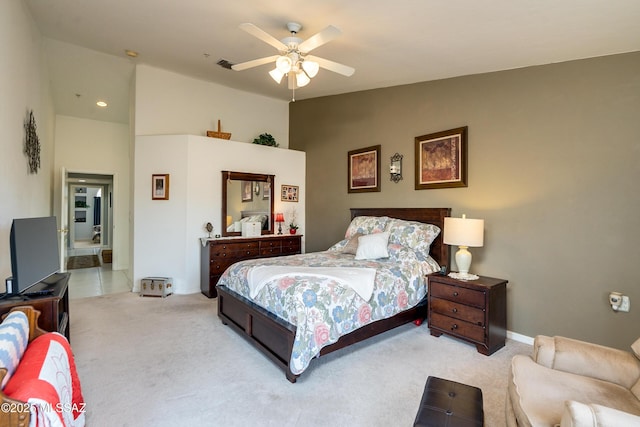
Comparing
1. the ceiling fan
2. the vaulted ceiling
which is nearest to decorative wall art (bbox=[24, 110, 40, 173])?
the vaulted ceiling

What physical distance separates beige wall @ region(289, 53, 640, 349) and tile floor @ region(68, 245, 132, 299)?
491 centimetres

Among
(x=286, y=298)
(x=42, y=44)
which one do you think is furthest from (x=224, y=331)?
(x=42, y=44)

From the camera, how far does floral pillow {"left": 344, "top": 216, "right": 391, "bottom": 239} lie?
4.17m

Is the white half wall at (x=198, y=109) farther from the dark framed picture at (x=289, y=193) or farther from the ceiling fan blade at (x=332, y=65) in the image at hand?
the ceiling fan blade at (x=332, y=65)

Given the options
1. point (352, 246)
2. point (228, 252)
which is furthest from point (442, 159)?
point (228, 252)

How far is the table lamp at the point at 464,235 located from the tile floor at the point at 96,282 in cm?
479

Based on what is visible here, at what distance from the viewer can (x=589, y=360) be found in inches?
65.4

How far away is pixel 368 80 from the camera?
4262 millimetres

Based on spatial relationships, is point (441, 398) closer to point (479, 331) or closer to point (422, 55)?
point (479, 331)

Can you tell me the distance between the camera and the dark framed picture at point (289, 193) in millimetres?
5762

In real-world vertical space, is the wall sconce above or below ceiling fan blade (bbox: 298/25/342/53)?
below

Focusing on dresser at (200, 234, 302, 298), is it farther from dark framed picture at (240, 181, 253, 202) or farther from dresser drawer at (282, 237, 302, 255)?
dark framed picture at (240, 181, 253, 202)

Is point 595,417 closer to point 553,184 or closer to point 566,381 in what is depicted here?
point 566,381

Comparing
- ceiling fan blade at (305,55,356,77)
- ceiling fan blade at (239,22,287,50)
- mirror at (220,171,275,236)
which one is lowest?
mirror at (220,171,275,236)
